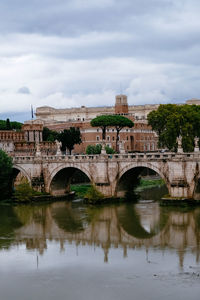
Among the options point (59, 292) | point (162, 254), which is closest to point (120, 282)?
point (59, 292)

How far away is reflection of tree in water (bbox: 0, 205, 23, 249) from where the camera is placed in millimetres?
30344

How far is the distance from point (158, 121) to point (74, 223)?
25.7 m

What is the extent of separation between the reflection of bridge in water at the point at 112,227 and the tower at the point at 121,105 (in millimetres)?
65346

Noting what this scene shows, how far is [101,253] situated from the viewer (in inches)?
1071

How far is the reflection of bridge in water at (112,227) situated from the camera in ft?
96.5

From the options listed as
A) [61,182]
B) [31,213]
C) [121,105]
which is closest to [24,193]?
[61,182]

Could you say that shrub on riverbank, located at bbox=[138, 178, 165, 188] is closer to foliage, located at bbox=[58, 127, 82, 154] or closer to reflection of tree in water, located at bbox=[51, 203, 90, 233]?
foliage, located at bbox=[58, 127, 82, 154]

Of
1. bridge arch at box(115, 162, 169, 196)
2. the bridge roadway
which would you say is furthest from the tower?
bridge arch at box(115, 162, 169, 196)

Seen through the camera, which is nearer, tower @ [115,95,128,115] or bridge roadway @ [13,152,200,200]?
bridge roadway @ [13,152,200,200]

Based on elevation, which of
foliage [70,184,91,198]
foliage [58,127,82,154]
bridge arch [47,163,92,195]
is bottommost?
foliage [70,184,91,198]

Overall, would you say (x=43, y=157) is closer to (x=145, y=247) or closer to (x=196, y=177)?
(x=196, y=177)

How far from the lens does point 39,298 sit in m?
20.5

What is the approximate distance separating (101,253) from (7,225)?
11256 mm

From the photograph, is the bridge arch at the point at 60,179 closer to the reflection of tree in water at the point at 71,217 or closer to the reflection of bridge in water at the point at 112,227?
the reflection of tree in water at the point at 71,217
